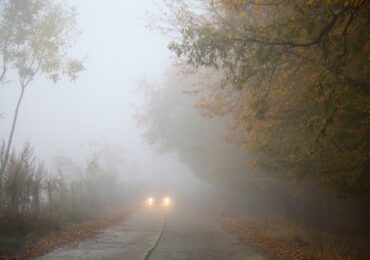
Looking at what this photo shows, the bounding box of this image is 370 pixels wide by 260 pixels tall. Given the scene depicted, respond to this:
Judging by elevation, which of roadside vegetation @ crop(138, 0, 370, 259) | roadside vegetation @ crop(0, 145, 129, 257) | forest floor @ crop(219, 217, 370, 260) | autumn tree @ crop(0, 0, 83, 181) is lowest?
forest floor @ crop(219, 217, 370, 260)

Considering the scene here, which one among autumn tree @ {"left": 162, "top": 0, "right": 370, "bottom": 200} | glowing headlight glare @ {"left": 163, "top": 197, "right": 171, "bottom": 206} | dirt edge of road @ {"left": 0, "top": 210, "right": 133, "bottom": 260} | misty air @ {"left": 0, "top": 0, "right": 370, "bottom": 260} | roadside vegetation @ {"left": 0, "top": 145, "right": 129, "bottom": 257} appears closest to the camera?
autumn tree @ {"left": 162, "top": 0, "right": 370, "bottom": 200}

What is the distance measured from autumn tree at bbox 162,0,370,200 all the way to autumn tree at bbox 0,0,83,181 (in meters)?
11.0

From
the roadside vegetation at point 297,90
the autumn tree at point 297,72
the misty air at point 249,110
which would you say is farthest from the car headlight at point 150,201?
the autumn tree at point 297,72

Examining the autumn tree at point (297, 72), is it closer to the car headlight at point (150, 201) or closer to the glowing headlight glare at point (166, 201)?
the car headlight at point (150, 201)

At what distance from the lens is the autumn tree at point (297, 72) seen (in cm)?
870

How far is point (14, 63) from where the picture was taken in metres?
21.6

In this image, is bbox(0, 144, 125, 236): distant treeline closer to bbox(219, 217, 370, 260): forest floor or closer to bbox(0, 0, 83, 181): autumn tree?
bbox(0, 0, 83, 181): autumn tree

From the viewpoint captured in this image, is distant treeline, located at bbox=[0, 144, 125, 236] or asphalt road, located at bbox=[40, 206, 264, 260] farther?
distant treeline, located at bbox=[0, 144, 125, 236]

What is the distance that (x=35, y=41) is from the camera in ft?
72.1

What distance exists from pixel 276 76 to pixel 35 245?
10.1 metres

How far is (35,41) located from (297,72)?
55.8 feet

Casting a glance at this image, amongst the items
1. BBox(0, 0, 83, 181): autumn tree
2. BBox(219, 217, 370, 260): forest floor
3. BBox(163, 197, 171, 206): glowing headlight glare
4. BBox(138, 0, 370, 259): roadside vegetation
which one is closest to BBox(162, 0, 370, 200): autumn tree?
BBox(138, 0, 370, 259): roadside vegetation

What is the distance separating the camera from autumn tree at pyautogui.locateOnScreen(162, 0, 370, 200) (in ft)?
28.5

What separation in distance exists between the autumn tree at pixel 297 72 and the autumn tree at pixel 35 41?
11.0 meters
